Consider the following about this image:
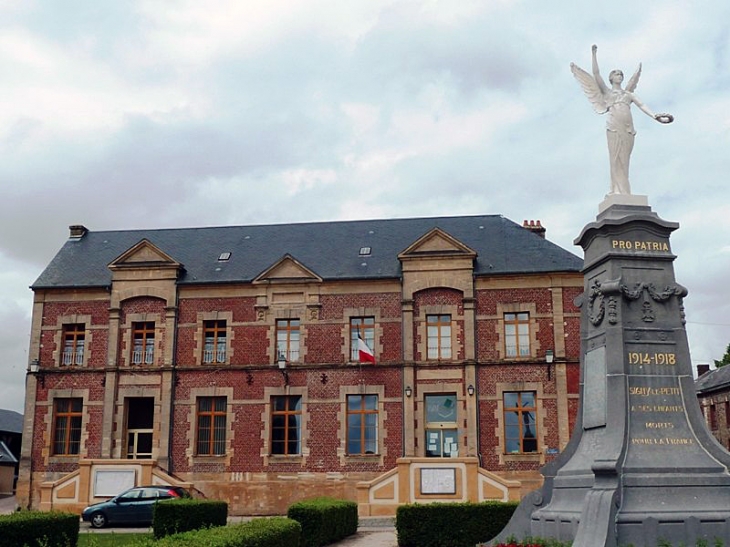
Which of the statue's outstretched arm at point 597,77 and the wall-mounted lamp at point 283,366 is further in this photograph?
the wall-mounted lamp at point 283,366

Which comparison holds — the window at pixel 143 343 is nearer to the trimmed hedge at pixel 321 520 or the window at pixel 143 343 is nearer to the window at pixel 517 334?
the window at pixel 517 334


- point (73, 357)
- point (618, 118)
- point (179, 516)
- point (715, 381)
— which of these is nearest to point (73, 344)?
point (73, 357)

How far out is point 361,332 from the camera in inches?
1116

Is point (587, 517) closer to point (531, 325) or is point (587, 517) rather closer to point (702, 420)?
point (702, 420)

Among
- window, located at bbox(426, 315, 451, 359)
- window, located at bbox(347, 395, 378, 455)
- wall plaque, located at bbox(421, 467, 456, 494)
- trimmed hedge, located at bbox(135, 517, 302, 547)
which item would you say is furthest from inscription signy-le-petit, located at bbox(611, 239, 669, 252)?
window, located at bbox(347, 395, 378, 455)

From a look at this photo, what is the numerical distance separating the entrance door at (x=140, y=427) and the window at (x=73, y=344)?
2.44 meters

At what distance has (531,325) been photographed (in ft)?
91.1

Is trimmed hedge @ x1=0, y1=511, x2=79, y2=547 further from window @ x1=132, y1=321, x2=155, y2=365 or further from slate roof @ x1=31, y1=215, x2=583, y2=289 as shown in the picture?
slate roof @ x1=31, y1=215, x2=583, y2=289

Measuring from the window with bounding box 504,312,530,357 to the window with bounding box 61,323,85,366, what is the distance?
1483 cm

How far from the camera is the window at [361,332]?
28.2m

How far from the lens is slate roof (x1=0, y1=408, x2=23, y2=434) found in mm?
47125

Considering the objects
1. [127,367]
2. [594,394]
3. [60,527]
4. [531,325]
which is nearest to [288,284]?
[127,367]

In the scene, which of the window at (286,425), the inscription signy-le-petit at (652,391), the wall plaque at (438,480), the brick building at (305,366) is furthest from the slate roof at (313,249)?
the inscription signy-le-petit at (652,391)

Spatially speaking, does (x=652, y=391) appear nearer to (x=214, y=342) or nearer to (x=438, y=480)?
(x=438, y=480)
